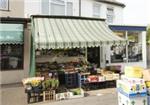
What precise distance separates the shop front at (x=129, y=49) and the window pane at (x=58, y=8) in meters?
4.26

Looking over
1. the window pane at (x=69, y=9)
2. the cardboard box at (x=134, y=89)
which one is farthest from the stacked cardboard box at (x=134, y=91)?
the window pane at (x=69, y=9)

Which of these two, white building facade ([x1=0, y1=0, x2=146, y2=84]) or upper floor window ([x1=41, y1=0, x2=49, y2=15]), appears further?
upper floor window ([x1=41, y1=0, x2=49, y2=15])

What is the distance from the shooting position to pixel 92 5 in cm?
2211

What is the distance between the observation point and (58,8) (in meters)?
19.0

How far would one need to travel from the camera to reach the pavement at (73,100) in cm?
1167

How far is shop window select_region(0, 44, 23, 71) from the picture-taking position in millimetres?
16234

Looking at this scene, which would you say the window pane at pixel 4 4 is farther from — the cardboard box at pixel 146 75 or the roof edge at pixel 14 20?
the cardboard box at pixel 146 75

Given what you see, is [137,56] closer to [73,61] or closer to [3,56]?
[73,61]

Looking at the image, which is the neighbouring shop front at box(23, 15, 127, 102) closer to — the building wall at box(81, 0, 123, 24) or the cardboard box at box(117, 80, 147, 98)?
the building wall at box(81, 0, 123, 24)

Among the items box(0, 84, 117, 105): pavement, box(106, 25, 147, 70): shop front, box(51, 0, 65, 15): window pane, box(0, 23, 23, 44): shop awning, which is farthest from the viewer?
box(106, 25, 147, 70): shop front

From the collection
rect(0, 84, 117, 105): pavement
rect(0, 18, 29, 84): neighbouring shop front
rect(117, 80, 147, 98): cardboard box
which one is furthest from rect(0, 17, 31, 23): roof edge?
rect(117, 80, 147, 98): cardboard box

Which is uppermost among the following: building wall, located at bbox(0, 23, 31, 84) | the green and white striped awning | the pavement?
→ the green and white striped awning

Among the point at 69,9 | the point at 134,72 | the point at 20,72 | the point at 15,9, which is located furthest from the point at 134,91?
the point at 69,9

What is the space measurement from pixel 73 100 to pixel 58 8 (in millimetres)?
8832
